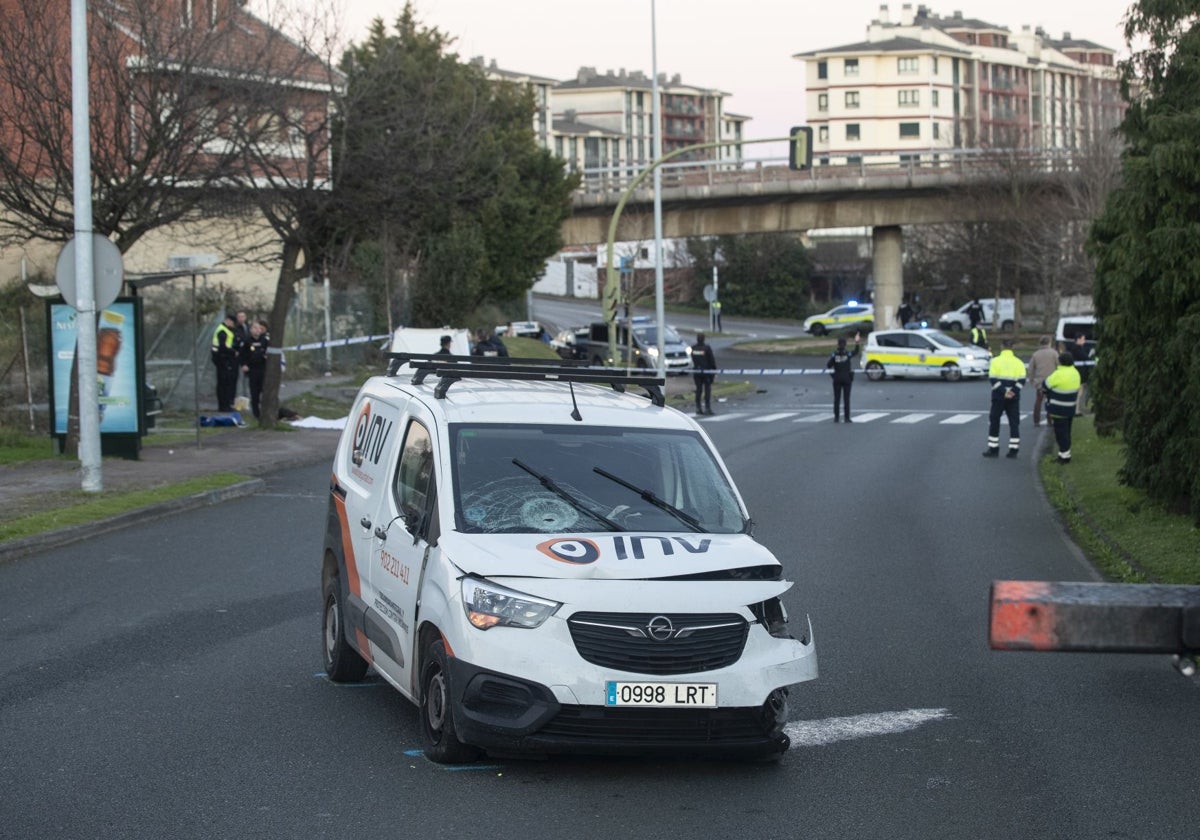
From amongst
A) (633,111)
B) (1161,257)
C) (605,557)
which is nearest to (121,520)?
(605,557)

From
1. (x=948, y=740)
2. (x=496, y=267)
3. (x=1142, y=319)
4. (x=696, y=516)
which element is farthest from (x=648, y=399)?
(x=496, y=267)

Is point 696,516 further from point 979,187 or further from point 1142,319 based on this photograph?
point 979,187

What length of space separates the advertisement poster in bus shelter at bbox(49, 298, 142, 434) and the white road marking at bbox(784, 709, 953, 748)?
48.3ft

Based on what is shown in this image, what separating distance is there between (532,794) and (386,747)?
1.06 metres

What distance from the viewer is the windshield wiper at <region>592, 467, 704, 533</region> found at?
24.9ft

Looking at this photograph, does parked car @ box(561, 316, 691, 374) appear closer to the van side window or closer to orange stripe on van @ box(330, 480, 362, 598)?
orange stripe on van @ box(330, 480, 362, 598)

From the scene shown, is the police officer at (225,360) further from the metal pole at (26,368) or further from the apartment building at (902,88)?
the apartment building at (902,88)

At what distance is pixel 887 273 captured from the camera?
6419 cm

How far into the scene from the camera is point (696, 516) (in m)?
7.68

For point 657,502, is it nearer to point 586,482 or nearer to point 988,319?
point 586,482

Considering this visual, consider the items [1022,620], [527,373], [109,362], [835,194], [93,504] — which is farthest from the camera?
[835,194]

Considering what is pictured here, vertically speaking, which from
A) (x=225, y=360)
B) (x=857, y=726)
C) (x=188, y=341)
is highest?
(x=188, y=341)

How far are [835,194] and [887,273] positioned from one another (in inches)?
207

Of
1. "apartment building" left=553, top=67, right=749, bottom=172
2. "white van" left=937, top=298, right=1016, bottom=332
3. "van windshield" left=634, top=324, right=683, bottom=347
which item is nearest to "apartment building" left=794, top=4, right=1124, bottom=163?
"apartment building" left=553, top=67, right=749, bottom=172
